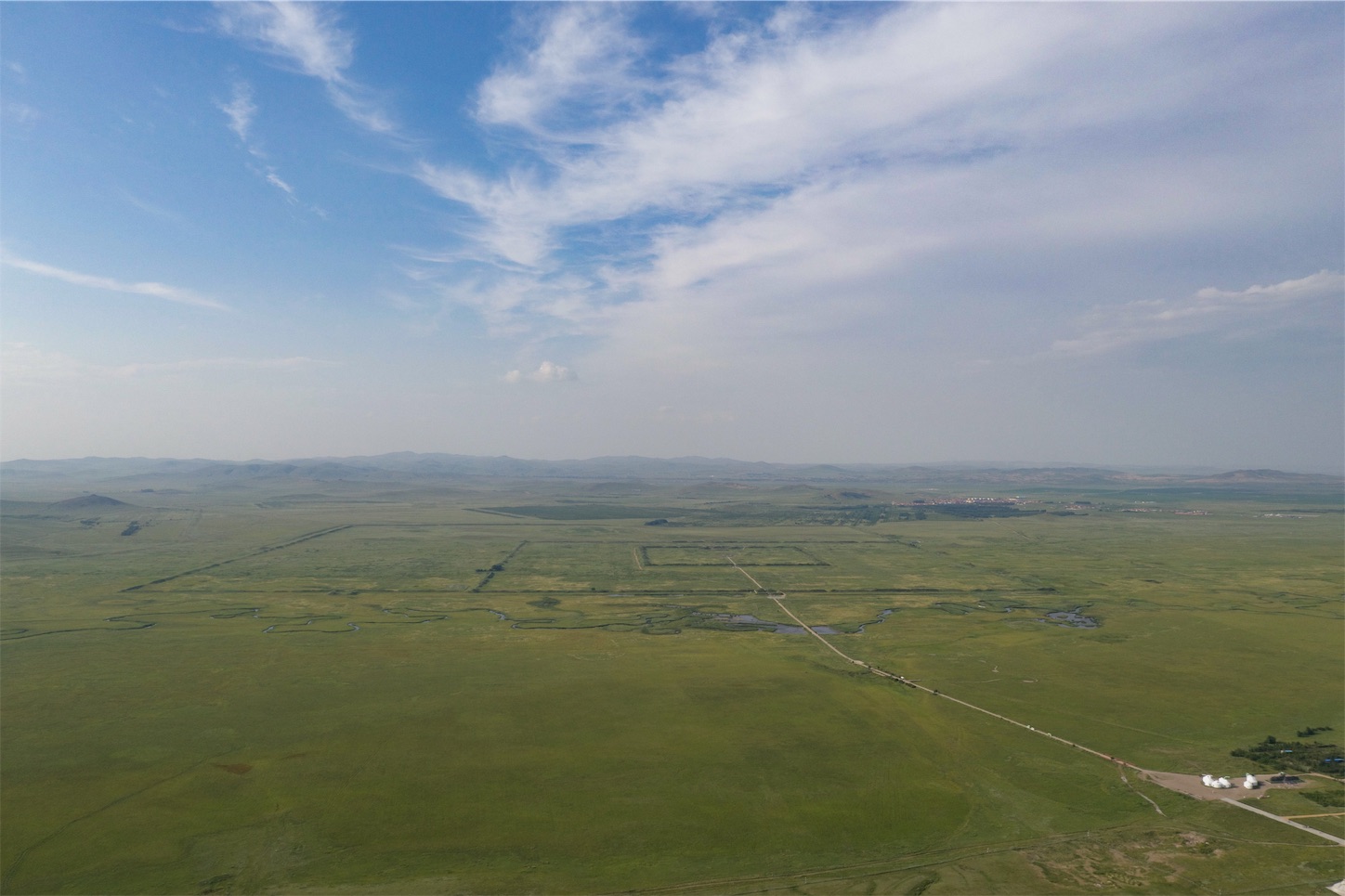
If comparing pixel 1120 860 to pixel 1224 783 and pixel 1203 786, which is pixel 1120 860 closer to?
pixel 1203 786

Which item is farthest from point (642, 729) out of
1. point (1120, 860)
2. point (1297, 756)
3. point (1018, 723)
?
point (1297, 756)

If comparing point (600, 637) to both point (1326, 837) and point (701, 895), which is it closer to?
point (701, 895)

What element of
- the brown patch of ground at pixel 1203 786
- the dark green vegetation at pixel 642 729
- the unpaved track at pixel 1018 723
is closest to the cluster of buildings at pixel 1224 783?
the brown patch of ground at pixel 1203 786

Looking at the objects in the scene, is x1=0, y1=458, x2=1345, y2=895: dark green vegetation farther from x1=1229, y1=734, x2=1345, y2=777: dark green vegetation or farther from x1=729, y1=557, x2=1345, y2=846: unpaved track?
x1=1229, y1=734, x2=1345, y2=777: dark green vegetation

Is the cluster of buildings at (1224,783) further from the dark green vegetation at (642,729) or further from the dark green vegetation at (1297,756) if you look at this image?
the dark green vegetation at (1297,756)

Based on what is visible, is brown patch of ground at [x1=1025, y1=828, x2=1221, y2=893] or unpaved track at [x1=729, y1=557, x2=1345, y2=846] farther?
unpaved track at [x1=729, y1=557, x2=1345, y2=846]

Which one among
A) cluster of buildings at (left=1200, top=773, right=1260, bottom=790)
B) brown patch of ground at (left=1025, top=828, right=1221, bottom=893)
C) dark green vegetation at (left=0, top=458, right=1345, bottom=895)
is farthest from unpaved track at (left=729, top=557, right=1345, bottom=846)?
brown patch of ground at (left=1025, top=828, right=1221, bottom=893)

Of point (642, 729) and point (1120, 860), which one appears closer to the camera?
point (1120, 860)

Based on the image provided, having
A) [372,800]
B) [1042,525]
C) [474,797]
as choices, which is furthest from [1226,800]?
[1042,525]

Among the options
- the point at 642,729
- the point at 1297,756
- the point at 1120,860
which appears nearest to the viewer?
the point at 1120,860
